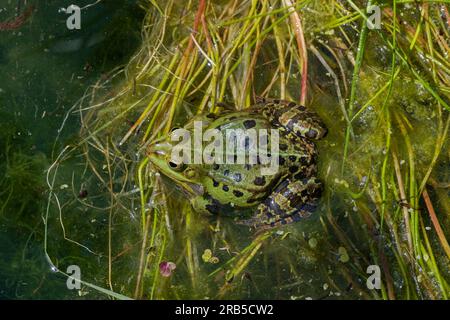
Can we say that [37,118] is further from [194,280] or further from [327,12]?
[327,12]

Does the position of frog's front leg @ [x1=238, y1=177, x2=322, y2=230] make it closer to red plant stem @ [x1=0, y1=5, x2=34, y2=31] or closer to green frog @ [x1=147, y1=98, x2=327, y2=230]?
green frog @ [x1=147, y1=98, x2=327, y2=230]

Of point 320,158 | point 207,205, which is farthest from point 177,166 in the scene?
point 320,158

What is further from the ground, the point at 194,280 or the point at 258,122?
the point at 258,122

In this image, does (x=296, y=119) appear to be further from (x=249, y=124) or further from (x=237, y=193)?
(x=237, y=193)

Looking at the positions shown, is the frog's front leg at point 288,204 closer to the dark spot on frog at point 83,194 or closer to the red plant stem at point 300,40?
the red plant stem at point 300,40

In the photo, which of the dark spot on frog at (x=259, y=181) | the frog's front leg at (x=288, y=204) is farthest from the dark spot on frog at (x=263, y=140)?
the frog's front leg at (x=288, y=204)

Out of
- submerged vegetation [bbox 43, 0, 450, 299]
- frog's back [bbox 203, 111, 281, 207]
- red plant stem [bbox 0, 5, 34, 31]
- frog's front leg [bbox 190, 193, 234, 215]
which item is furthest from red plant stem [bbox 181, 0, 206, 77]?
red plant stem [bbox 0, 5, 34, 31]

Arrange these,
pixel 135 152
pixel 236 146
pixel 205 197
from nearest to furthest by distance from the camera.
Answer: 1. pixel 236 146
2. pixel 205 197
3. pixel 135 152

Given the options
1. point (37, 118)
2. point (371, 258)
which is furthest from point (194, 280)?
point (37, 118)
